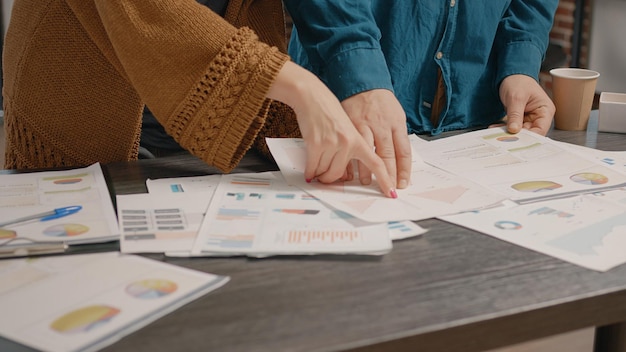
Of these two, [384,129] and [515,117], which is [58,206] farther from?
[515,117]

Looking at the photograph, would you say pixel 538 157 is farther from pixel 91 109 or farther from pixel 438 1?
pixel 91 109

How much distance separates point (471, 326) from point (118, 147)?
2.28 ft

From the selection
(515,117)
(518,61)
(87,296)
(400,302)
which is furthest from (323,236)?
(518,61)

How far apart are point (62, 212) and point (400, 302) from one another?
45 centimetres

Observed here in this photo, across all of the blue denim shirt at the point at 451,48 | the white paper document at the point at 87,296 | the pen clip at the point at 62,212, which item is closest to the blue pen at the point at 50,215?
the pen clip at the point at 62,212

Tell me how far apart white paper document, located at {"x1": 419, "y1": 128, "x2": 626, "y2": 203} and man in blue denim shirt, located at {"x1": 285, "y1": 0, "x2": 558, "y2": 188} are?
0.23ft

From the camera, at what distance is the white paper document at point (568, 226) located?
0.85 meters

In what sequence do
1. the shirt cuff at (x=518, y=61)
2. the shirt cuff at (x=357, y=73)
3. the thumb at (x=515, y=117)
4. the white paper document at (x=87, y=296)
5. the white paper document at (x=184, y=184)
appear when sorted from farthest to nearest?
the shirt cuff at (x=518, y=61), the thumb at (x=515, y=117), the shirt cuff at (x=357, y=73), the white paper document at (x=184, y=184), the white paper document at (x=87, y=296)

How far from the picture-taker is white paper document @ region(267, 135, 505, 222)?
0.96 m

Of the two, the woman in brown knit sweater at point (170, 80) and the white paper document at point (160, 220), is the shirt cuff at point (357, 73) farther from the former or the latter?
the white paper document at point (160, 220)

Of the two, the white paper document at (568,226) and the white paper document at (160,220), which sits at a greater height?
the white paper document at (160,220)

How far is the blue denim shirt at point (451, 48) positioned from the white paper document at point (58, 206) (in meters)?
0.45

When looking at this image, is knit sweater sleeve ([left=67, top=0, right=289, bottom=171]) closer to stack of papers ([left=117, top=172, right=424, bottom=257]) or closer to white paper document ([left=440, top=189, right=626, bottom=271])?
stack of papers ([left=117, top=172, right=424, bottom=257])

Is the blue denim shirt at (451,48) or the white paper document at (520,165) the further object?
the blue denim shirt at (451,48)
